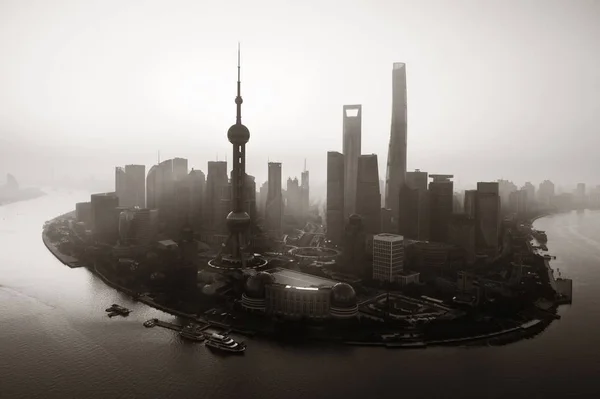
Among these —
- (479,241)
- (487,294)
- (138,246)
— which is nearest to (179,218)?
(138,246)

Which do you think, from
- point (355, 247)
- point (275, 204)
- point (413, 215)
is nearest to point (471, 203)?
point (413, 215)

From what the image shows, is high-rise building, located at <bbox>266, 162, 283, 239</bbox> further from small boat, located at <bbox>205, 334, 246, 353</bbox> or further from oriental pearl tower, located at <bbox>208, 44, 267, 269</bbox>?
small boat, located at <bbox>205, 334, 246, 353</bbox>

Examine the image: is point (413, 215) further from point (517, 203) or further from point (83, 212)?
point (517, 203)

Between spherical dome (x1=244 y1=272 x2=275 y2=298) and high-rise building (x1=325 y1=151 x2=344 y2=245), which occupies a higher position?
high-rise building (x1=325 y1=151 x2=344 y2=245)

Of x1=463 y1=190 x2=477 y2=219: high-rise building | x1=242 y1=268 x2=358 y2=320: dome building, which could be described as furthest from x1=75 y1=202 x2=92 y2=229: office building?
x1=463 y1=190 x2=477 y2=219: high-rise building

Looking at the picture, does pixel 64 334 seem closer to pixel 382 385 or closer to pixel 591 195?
pixel 382 385

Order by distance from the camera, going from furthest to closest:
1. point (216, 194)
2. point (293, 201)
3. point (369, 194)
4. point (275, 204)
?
point (293, 201) < point (275, 204) < point (216, 194) < point (369, 194)

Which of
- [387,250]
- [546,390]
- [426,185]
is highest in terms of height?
[426,185]
